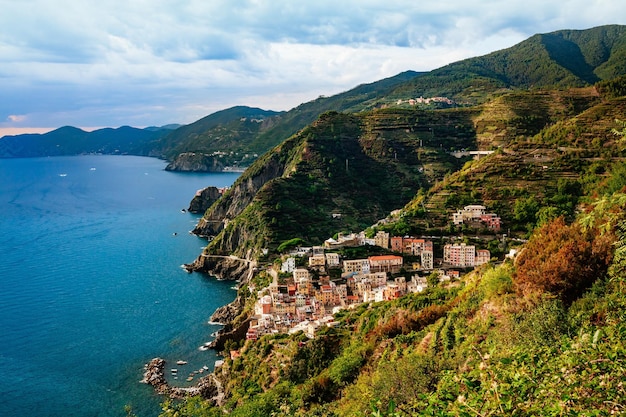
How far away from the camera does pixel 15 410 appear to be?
2345 cm

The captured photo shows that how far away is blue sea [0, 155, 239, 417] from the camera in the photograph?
2548 centimetres

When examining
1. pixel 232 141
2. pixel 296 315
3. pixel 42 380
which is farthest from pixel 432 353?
pixel 232 141

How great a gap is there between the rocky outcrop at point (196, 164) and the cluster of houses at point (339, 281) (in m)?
108

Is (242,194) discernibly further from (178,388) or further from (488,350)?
(488,350)

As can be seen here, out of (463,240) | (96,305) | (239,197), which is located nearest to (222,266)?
(96,305)

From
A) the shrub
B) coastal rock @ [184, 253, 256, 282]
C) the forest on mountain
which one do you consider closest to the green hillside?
the forest on mountain

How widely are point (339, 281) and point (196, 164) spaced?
115872mm

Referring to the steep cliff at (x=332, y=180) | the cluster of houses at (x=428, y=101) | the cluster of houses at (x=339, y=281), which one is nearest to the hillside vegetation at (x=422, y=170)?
the steep cliff at (x=332, y=180)

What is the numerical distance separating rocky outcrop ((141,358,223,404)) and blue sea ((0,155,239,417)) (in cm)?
51

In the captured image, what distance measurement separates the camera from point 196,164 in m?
141

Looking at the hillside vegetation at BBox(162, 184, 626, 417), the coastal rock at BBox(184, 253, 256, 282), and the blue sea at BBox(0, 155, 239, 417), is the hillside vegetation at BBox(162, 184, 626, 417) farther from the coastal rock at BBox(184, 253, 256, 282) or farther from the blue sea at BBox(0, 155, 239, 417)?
the coastal rock at BBox(184, 253, 256, 282)

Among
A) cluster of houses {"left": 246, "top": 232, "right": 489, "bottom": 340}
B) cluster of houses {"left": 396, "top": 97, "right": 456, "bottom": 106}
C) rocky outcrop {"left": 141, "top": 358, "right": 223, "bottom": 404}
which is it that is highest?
cluster of houses {"left": 396, "top": 97, "right": 456, "bottom": 106}

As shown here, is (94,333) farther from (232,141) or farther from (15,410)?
(232,141)

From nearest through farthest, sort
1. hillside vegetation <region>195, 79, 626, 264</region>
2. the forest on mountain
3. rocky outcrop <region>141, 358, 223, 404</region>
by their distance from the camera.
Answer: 1. the forest on mountain
2. rocky outcrop <region>141, 358, 223, 404</region>
3. hillside vegetation <region>195, 79, 626, 264</region>
